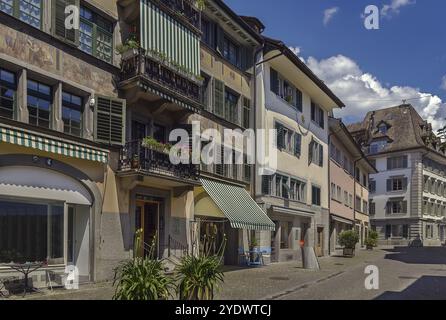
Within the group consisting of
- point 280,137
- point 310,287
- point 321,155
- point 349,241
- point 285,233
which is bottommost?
point 349,241

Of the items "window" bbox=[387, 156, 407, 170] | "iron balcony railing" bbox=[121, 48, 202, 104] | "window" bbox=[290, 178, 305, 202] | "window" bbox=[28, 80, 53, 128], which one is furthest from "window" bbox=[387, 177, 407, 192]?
"window" bbox=[28, 80, 53, 128]

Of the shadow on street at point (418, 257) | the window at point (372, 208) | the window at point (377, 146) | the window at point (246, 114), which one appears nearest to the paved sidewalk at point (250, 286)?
the window at point (246, 114)

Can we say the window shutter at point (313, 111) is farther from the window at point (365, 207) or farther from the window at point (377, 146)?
the window at point (377, 146)

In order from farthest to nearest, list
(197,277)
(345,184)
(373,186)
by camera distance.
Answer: (373,186)
(345,184)
(197,277)

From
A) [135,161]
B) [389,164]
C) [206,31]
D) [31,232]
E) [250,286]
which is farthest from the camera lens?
[389,164]

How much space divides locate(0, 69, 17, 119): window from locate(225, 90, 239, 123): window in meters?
11.6

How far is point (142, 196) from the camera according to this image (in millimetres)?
17625

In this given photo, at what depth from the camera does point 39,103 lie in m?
13.8

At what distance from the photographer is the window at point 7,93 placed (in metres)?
12.7

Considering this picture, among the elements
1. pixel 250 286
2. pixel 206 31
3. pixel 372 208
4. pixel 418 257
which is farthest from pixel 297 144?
pixel 372 208

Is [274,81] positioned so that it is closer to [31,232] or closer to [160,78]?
[160,78]

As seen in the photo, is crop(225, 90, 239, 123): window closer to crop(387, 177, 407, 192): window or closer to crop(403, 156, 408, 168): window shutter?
crop(403, 156, 408, 168): window shutter

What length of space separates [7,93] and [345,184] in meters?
36.2
